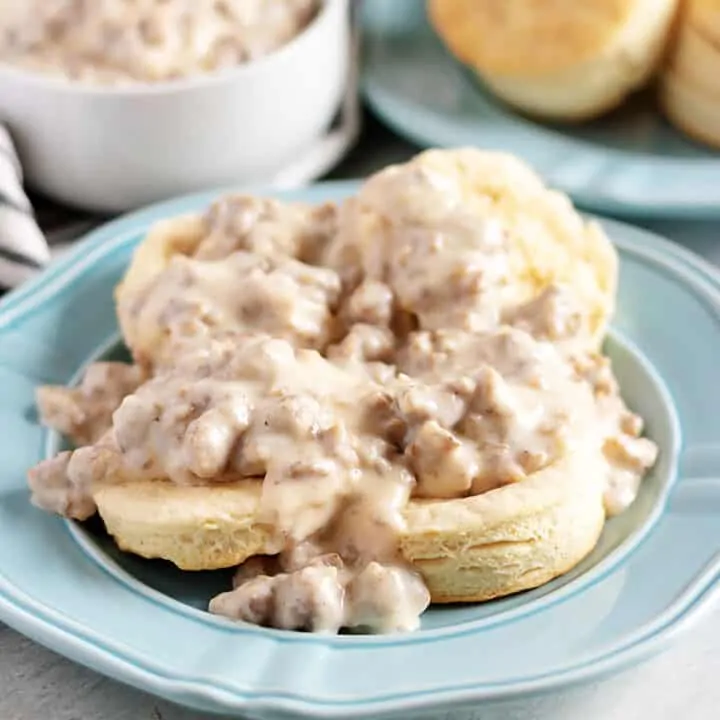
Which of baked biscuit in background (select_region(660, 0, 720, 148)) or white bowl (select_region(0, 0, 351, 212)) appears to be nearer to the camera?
white bowl (select_region(0, 0, 351, 212))

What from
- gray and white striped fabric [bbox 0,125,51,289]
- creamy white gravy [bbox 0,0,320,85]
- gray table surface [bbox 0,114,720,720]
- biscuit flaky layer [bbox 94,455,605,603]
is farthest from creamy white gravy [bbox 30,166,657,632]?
creamy white gravy [bbox 0,0,320,85]

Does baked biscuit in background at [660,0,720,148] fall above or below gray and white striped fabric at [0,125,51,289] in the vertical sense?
above

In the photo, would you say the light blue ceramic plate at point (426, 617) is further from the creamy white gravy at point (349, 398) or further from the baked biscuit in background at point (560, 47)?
the baked biscuit in background at point (560, 47)

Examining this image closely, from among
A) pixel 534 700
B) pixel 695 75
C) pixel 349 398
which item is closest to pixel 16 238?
pixel 349 398

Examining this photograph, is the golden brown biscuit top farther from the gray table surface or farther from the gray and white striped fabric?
the gray table surface

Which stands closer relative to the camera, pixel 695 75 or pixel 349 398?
pixel 349 398

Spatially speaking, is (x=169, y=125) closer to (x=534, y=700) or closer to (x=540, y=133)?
(x=540, y=133)

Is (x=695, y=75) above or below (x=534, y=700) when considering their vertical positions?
above
